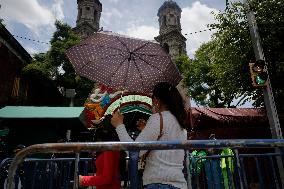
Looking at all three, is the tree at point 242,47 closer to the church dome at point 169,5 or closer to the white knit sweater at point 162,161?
the white knit sweater at point 162,161

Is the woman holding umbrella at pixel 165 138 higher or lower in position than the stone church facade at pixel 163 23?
lower

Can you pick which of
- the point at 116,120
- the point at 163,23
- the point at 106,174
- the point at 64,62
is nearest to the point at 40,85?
the point at 64,62

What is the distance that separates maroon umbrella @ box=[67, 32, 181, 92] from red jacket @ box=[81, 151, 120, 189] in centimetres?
254

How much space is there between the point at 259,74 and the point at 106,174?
703cm

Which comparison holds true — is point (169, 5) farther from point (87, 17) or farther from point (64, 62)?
point (64, 62)

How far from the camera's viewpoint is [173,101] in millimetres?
2904

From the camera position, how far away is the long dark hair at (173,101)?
9.37 ft

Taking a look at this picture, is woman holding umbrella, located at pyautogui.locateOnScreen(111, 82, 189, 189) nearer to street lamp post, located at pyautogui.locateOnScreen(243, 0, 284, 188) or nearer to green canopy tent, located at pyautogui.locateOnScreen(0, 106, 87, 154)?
street lamp post, located at pyautogui.locateOnScreen(243, 0, 284, 188)

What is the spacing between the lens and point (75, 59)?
238 inches

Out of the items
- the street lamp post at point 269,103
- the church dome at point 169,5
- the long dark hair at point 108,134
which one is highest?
the church dome at point 169,5

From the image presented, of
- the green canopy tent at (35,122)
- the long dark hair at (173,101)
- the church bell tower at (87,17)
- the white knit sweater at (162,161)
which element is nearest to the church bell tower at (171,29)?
the church bell tower at (87,17)

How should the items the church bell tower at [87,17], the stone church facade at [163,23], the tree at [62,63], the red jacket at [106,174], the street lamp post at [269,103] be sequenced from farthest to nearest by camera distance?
the stone church facade at [163,23], the church bell tower at [87,17], the tree at [62,63], the street lamp post at [269,103], the red jacket at [106,174]

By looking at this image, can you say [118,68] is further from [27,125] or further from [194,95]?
[194,95]

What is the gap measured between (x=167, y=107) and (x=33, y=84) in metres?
20.8
